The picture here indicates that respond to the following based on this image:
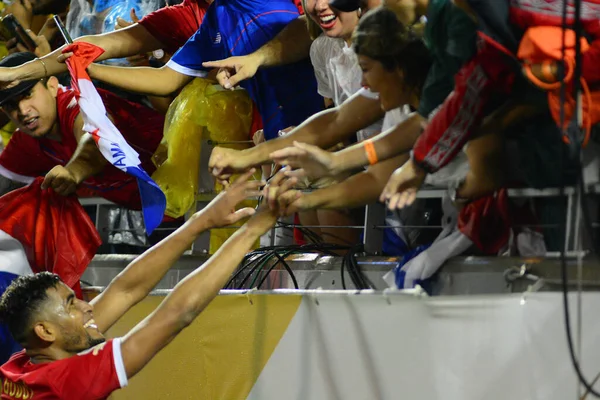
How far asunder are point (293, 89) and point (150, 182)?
59cm

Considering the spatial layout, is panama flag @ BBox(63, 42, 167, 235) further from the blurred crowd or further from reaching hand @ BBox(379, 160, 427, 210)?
reaching hand @ BBox(379, 160, 427, 210)

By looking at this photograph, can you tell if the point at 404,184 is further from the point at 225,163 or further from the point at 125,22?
the point at 125,22

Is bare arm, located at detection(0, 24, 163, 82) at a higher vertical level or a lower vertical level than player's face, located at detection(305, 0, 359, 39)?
lower

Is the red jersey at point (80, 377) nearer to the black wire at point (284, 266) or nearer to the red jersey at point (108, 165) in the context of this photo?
the black wire at point (284, 266)

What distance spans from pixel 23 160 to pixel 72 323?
5.19 feet

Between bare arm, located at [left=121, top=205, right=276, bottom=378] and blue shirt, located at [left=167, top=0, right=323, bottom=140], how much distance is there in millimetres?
918

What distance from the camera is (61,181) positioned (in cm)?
370

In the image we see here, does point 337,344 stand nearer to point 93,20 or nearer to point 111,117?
point 111,117

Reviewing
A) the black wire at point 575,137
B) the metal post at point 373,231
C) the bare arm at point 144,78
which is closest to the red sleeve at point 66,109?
the bare arm at point 144,78

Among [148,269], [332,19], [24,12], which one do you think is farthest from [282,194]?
[24,12]

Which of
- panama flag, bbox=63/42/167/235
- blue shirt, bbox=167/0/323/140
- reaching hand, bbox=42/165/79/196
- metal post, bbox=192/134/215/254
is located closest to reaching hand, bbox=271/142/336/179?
blue shirt, bbox=167/0/323/140

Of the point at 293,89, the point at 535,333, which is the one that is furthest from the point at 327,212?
the point at 535,333

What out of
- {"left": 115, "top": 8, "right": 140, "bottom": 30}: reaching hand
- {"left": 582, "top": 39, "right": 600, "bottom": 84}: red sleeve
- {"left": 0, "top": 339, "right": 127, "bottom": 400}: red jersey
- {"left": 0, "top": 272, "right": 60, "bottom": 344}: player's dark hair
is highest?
{"left": 115, "top": 8, "right": 140, "bottom": 30}: reaching hand

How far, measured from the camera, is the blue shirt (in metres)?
3.38
